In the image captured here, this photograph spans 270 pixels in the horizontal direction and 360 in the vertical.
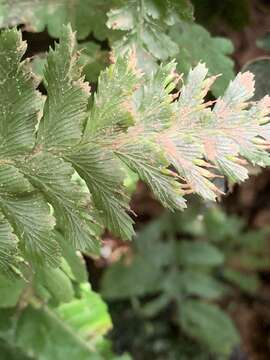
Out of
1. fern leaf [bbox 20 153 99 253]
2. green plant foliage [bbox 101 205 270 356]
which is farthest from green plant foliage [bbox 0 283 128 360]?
green plant foliage [bbox 101 205 270 356]

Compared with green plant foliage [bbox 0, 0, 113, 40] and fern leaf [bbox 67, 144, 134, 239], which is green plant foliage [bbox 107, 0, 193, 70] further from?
fern leaf [bbox 67, 144, 134, 239]

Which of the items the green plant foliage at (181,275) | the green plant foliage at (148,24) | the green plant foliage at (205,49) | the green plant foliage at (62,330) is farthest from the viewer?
the green plant foliage at (181,275)

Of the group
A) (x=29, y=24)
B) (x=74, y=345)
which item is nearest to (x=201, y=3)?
(x=29, y=24)

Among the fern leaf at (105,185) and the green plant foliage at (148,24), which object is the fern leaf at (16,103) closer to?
the fern leaf at (105,185)

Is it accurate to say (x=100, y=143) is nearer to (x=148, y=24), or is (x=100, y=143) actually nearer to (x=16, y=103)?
(x=16, y=103)

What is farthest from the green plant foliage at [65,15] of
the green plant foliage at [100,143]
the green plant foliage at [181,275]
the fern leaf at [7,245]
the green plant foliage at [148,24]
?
the green plant foliage at [181,275]

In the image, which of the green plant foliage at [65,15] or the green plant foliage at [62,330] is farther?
the green plant foliage at [62,330]
